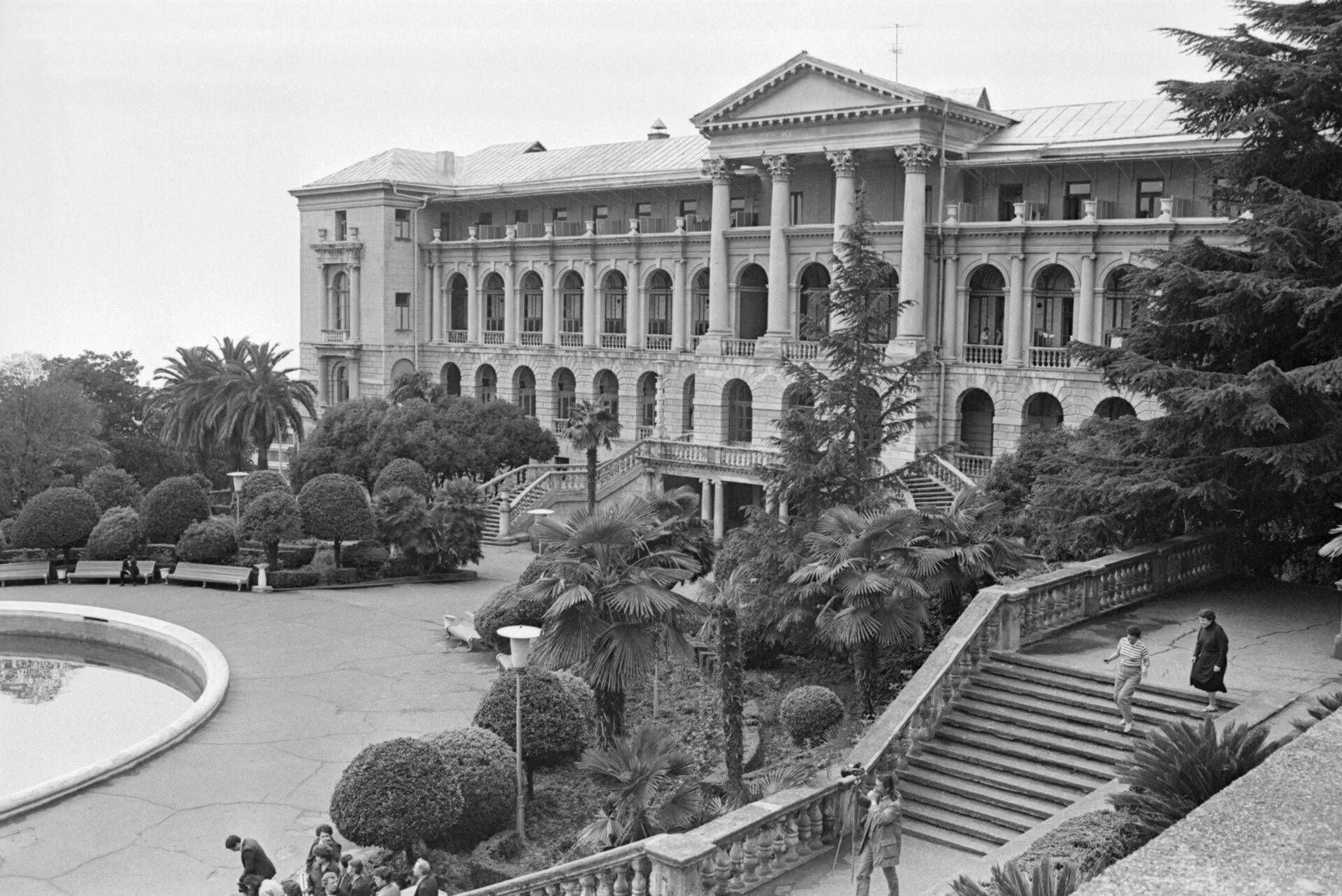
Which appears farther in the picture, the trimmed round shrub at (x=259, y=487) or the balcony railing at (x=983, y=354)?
the balcony railing at (x=983, y=354)

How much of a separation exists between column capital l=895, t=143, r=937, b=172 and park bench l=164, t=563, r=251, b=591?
2740 cm

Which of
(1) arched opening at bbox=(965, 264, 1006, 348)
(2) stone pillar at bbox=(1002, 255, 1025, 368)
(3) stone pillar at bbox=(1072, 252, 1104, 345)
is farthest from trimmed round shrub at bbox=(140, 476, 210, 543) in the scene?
(3) stone pillar at bbox=(1072, 252, 1104, 345)

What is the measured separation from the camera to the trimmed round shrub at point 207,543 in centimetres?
4331

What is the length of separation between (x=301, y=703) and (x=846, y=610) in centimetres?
1247

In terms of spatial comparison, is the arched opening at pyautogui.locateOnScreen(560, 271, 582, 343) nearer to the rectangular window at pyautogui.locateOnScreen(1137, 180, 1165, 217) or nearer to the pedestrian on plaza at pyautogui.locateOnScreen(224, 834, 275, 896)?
the rectangular window at pyautogui.locateOnScreen(1137, 180, 1165, 217)

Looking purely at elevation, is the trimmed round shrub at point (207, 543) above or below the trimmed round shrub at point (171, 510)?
below

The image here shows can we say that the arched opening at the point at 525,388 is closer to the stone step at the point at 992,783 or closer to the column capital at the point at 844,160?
the column capital at the point at 844,160

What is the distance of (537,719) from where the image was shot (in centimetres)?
2212

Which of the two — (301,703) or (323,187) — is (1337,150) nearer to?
(301,703)

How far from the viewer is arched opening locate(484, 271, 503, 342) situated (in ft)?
240

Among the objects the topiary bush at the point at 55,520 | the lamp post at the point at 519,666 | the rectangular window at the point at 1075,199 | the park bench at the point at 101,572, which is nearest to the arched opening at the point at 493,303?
the topiary bush at the point at 55,520

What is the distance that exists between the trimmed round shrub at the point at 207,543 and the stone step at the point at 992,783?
31270 millimetres

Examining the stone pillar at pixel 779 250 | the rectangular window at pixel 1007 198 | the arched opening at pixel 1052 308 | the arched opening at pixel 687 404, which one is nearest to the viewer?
the arched opening at pixel 1052 308

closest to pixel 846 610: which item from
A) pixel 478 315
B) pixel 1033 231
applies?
pixel 1033 231
